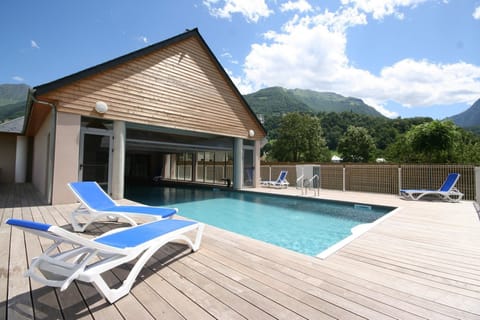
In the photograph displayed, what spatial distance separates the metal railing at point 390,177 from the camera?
8.41m

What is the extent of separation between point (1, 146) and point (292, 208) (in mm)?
15163

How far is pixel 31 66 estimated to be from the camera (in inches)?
617

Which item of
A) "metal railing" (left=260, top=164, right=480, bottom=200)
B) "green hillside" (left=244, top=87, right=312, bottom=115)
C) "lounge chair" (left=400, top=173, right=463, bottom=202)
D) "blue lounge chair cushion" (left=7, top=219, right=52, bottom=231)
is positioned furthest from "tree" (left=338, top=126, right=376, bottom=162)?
"blue lounge chair cushion" (left=7, top=219, right=52, bottom=231)

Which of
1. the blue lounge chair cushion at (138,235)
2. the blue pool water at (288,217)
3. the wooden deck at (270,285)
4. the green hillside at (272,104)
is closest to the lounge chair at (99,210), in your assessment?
the wooden deck at (270,285)

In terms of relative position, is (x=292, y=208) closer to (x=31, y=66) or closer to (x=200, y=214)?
(x=200, y=214)

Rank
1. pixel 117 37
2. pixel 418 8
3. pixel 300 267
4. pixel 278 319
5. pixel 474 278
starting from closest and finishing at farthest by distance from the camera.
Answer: pixel 278 319 < pixel 474 278 < pixel 300 267 < pixel 418 8 < pixel 117 37

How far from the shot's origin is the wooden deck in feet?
5.50

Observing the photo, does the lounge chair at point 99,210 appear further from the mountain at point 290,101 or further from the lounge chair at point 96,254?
the mountain at point 290,101

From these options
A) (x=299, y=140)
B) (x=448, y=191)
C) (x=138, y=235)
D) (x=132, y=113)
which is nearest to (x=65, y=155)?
(x=132, y=113)

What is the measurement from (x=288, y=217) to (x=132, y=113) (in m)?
5.83

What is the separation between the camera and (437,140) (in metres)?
12.1

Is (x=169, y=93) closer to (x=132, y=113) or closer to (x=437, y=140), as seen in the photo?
(x=132, y=113)

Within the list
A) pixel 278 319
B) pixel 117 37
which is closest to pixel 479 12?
pixel 278 319

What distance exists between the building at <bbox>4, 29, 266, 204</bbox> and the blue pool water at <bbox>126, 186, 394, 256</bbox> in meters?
2.59
